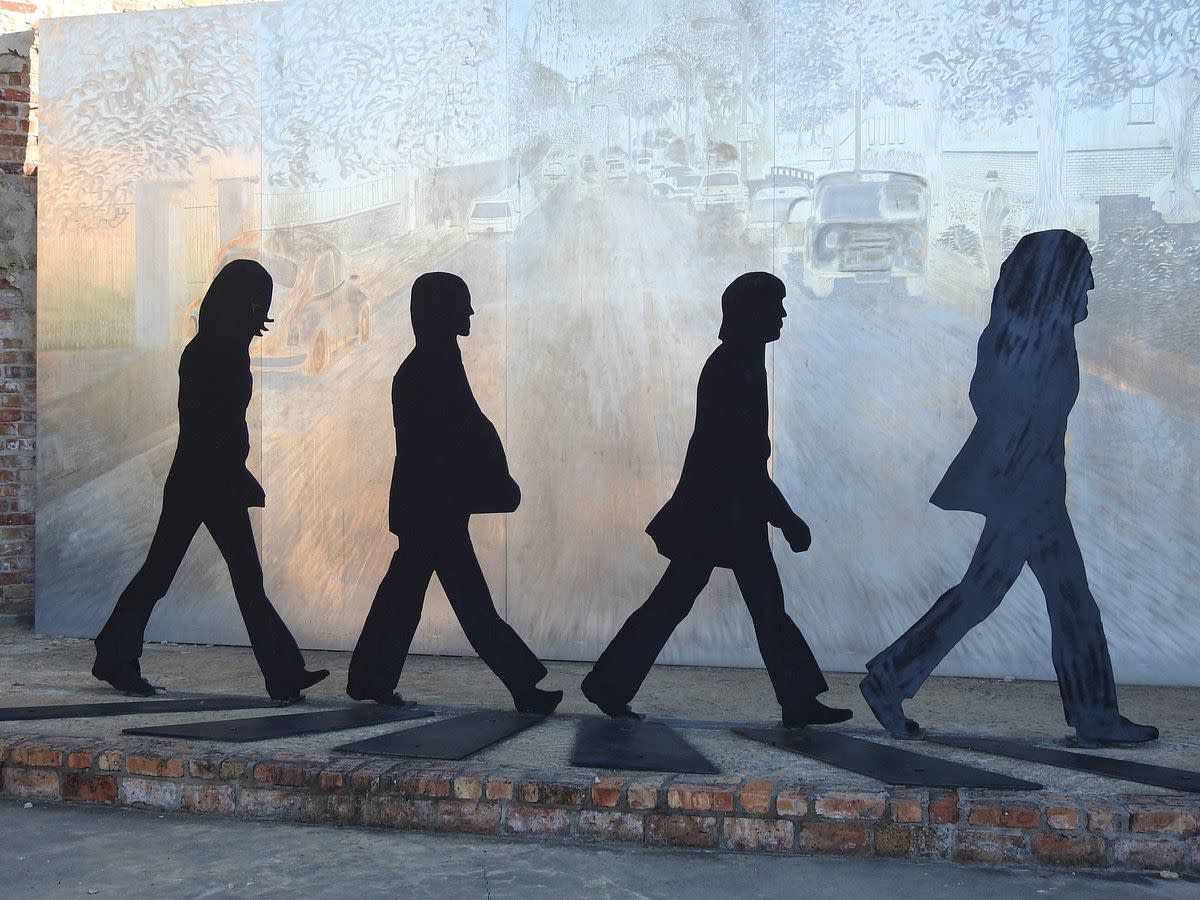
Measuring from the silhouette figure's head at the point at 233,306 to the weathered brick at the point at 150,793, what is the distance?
225 centimetres

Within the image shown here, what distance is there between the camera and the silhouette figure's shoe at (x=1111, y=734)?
4668 mm

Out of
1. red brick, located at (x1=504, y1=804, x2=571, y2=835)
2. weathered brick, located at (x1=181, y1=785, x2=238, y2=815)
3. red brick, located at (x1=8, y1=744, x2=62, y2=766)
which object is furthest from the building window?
red brick, located at (x1=8, y1=744, x2=62, y2=766)

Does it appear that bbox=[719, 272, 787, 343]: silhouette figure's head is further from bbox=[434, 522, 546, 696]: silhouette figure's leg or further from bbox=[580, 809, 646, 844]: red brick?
bbox=[580, 809, 646, 844]: red brick

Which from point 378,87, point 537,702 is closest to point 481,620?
point 537,702

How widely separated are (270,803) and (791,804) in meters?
1.71

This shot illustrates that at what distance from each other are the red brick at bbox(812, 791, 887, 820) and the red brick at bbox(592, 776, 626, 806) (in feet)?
2.00

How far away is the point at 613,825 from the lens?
12.9ft

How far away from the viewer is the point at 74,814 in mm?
4223

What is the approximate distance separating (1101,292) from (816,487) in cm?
164

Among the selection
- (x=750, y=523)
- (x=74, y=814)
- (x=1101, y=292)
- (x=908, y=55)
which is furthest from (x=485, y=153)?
(x=74, y=814)

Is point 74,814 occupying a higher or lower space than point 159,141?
lower

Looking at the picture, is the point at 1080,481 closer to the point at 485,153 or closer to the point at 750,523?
the point at 750,523

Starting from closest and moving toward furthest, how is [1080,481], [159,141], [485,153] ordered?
1. [1080,481]
2. [485,153]
3. [159,141]

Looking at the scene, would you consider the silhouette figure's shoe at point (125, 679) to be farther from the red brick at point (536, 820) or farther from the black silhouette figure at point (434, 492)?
the red brick at point (536, 820)
